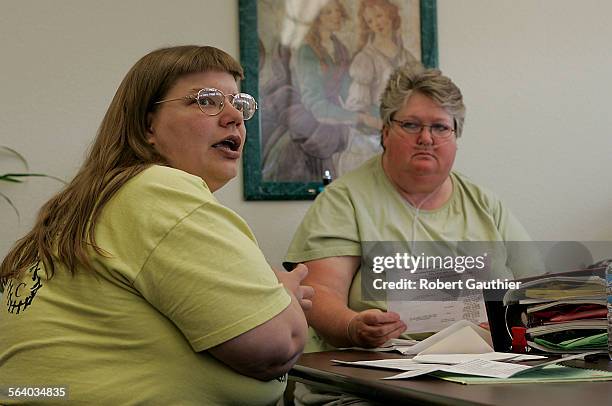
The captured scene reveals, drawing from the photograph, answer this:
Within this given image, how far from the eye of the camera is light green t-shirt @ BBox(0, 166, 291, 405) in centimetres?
124

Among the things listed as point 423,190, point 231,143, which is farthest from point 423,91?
point 231,143

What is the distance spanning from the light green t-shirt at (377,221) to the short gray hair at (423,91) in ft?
0.60

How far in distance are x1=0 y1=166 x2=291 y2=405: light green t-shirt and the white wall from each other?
1.41 metres

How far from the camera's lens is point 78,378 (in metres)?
1.24

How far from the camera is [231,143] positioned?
5.41ft

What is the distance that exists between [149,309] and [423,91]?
155cm

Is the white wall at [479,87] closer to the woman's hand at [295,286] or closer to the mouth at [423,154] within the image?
the mouth at [423,154]

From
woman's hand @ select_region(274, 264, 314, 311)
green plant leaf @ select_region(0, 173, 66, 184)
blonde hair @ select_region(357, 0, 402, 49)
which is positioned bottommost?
woman's hand @ select_region(274, 264, 314, 311)

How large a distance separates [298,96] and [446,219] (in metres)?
0.76

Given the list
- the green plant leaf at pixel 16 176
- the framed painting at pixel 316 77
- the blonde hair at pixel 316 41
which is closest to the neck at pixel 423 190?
the framed painting at pixel 316 77

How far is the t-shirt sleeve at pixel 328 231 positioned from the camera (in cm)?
240

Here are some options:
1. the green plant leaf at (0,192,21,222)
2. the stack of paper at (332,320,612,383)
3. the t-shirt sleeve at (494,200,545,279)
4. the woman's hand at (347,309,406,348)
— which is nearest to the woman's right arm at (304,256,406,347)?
the woman's hand at (347,309,406,348)

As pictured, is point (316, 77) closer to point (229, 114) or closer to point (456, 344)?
point (229, 114)

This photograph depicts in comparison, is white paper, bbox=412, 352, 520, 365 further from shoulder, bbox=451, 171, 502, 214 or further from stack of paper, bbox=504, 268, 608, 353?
shoulder, bbox=451, 171, 502, 214
